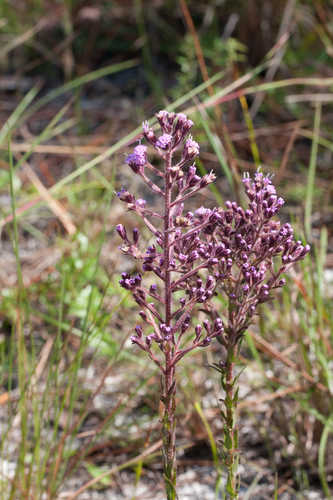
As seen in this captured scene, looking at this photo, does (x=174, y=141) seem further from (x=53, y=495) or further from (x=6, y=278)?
(x=6, y=278)

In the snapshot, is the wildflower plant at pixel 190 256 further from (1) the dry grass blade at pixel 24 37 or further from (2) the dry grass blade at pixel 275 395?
(1) the dry grass blade at pixel 24 37

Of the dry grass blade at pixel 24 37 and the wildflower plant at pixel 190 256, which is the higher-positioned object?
the dry grass blade at pixel 24 37

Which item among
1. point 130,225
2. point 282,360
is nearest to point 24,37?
point 130,225

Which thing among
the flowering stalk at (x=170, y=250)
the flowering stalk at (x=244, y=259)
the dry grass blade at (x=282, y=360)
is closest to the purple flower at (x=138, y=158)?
the flowering stalk at (x=170, y=250)

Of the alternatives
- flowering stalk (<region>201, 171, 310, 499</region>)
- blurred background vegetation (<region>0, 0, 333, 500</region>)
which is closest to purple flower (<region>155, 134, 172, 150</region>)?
flowering stalk (<region>201, 171, 310, 499</region>)

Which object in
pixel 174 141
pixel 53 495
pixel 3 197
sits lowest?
pixel 53 495

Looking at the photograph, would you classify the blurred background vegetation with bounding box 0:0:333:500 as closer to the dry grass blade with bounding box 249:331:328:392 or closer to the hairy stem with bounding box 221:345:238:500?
the dry grass blade with bounding box 249:331:328:392

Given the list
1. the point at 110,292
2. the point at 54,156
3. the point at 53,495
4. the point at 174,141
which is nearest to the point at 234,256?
the point at 174,141
